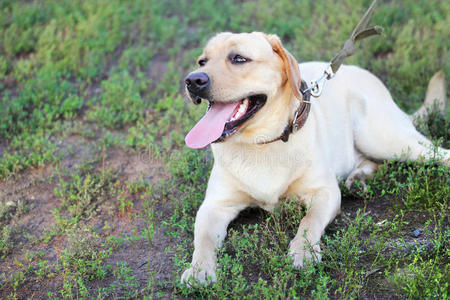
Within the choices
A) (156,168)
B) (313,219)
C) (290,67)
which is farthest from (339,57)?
(156,168)

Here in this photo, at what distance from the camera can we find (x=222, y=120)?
3.10 meters

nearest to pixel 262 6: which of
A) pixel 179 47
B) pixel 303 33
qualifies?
pixel 303 33

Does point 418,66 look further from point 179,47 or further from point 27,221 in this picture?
point 27,221

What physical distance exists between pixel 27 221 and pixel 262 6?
178 inches

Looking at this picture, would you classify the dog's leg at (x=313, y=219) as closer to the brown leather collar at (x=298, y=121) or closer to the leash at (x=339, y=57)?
the brown leather collar at (x=298, y=121)

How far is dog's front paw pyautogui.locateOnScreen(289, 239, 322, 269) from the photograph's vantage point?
9.41ft

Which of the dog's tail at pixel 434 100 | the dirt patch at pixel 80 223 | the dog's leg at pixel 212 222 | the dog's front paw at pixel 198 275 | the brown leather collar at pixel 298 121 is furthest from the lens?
the dog's tail at pixel 434 100

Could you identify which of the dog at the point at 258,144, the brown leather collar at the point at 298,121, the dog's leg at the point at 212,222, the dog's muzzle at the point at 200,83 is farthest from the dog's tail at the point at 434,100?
the dog's muzzle at the point at 200,83

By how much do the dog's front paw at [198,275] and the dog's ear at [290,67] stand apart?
1.17m

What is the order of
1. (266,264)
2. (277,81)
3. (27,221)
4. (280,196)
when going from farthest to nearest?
1. (27,221)
2. (280,196)
3. (277,81)
4. (266,264)

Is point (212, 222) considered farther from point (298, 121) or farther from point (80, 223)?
point (80, 223)

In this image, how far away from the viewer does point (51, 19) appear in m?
6.73

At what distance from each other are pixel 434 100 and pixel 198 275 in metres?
2.85

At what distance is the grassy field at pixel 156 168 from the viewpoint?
2.93 meters
